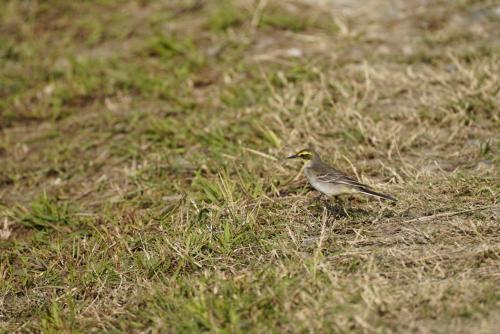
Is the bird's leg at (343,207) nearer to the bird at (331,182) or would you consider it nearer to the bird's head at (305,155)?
the bird at (331,182)

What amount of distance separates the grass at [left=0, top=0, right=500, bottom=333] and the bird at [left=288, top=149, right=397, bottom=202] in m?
0.20

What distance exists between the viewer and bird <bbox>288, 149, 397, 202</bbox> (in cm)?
589

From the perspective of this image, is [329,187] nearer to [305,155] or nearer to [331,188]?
[331,188]

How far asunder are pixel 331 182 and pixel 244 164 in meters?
1.32

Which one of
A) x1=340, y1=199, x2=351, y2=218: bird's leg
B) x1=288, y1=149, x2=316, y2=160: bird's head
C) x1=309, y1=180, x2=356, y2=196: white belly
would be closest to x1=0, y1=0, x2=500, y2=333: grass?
x1=340, y1=199, x2=351, y2=218: bird's leg

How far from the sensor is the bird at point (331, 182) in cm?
589

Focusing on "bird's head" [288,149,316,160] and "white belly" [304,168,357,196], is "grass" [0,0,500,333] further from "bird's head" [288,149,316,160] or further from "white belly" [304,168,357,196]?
"bird's head" [288,149,316,160]

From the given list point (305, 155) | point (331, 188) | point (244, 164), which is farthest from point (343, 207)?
point (244, 164)

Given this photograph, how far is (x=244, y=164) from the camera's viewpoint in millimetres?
7133

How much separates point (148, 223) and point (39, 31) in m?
5.65

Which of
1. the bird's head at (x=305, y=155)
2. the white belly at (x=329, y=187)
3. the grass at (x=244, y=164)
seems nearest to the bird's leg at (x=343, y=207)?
the grass at (x=244, y=164)

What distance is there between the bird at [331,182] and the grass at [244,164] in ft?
0.67

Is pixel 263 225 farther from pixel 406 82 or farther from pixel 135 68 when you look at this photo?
pixel 135 68

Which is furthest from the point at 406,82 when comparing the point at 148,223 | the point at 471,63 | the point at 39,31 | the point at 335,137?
the point at 39,31
